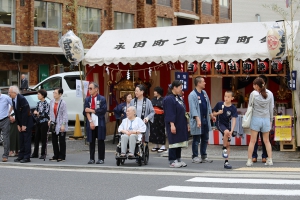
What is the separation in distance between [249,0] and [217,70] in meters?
7.55

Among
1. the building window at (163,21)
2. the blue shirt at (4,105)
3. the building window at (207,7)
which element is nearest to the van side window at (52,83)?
the blue shirt at (4,105)

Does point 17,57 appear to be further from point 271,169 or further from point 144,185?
point 144,185

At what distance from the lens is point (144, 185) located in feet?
34.2

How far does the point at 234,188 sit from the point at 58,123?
5859 mm

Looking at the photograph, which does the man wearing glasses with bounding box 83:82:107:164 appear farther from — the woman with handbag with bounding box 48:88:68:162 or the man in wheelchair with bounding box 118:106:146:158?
the woman with handbag with bounding box 48:88:68:162

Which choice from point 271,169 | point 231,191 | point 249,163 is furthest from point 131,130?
point 231,191

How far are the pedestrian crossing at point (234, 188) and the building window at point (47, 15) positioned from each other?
24811mm

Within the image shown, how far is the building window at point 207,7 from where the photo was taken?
49688 millimetres

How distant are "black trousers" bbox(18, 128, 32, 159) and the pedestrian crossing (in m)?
4.96

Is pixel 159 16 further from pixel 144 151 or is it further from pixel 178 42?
pixel 144 151

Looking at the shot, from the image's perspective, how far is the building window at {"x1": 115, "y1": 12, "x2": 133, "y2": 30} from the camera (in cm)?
3956

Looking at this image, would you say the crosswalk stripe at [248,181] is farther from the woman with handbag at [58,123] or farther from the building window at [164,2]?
the building window at [164,2]

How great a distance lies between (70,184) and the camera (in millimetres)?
10648

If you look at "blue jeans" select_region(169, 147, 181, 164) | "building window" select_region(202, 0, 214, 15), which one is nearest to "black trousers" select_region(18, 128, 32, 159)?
"blue jeans" select_region(169, 147, 181, 164)
